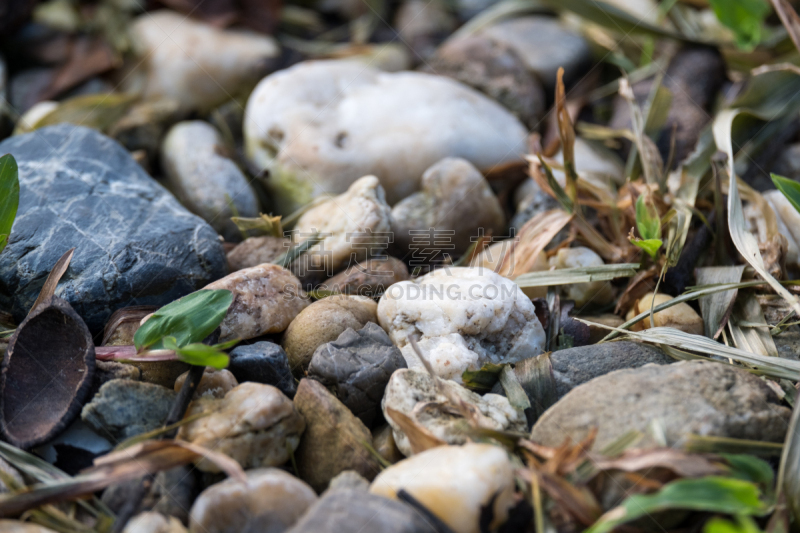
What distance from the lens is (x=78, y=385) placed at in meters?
1.60

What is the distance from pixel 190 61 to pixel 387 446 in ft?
9.24

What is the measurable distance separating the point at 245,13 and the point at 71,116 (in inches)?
55.4

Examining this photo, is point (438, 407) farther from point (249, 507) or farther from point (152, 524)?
point (152, 524)

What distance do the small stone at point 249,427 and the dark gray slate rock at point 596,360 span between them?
2.80 ft

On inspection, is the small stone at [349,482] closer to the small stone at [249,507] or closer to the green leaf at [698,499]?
the small stone at [249,507]

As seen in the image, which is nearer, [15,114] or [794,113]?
[794,113]

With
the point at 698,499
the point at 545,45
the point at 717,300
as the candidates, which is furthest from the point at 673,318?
the point at 545,45

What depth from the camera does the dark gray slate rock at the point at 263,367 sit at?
5.70 ft

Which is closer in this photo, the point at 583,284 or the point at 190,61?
the point at 583,284

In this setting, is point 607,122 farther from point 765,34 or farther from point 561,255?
point 561,255

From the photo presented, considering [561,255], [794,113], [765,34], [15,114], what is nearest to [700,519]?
[561,255]

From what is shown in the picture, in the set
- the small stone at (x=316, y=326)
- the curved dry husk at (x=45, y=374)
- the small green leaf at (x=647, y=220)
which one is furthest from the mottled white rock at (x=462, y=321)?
the curved dry husk at (x=45, y=374)

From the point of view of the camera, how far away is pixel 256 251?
237 cm

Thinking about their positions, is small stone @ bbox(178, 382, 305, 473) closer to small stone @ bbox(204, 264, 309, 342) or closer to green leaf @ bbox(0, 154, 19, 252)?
small stone @ bbox(204, 264, 309, 342)
